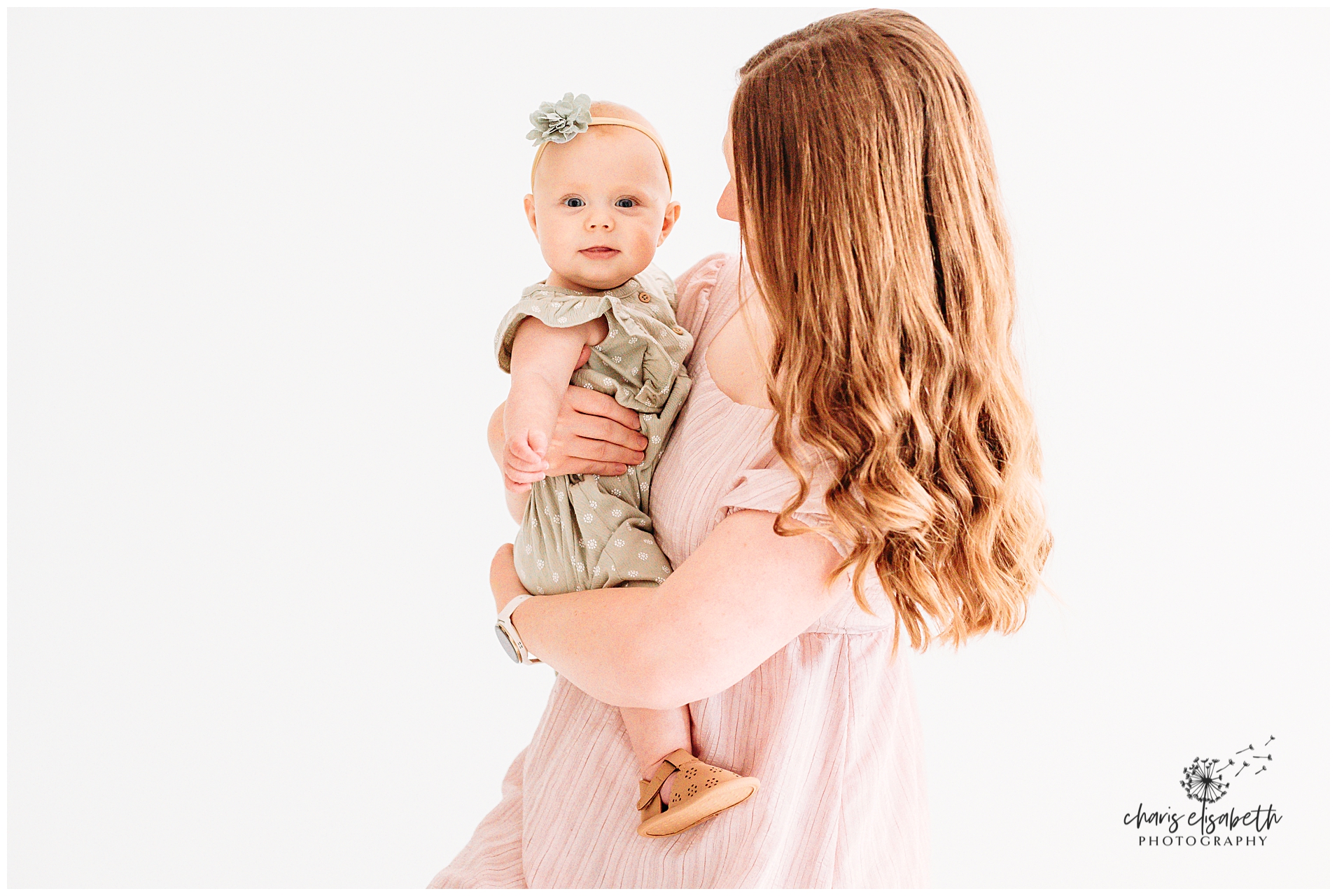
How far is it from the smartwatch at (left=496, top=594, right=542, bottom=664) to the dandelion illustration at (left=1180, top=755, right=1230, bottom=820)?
1.83m

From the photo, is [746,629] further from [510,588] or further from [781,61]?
[781,61]

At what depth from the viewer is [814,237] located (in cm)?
126

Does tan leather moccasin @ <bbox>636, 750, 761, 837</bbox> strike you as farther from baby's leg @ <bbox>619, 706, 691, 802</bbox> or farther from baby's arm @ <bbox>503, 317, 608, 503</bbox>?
baby's arm @ <bbox>503, 317, 608, 503</bbox>

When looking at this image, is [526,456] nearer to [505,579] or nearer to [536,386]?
[536,386]

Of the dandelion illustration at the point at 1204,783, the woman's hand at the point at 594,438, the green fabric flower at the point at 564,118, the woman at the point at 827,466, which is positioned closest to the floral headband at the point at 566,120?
the green fabric flower at the point at 564,118

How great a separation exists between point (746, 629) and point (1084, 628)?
5.65ft

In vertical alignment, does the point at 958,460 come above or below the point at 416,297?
below

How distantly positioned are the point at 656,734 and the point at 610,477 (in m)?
0.37

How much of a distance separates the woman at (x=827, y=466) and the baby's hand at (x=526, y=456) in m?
0.08

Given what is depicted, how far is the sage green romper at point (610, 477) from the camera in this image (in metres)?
1.48

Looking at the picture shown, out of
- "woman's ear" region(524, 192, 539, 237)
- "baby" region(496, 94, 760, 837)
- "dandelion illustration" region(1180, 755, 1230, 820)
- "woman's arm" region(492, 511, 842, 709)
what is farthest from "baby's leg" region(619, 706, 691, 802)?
"dandelion illustration" region(1180, 755, 1230, 820)

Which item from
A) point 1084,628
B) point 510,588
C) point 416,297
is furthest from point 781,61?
point 1084,628

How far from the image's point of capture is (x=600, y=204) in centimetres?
156

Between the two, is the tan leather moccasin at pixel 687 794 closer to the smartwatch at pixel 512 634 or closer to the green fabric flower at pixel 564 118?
the smartwatch at pixel 512 634
